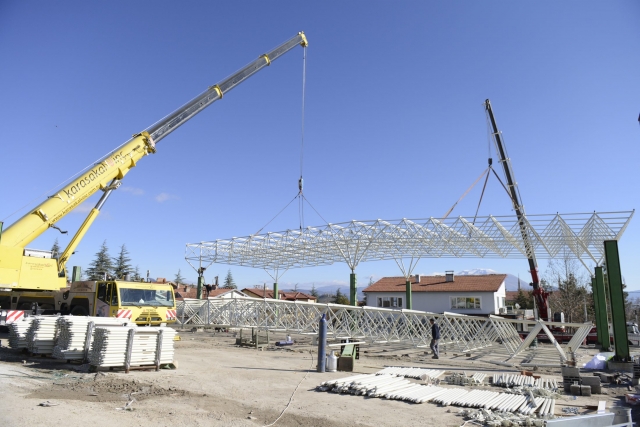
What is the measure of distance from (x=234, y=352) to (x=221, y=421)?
10.6 m

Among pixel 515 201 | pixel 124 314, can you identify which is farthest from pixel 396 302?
pixel 124 314

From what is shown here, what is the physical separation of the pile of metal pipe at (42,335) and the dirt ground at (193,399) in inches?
15.6

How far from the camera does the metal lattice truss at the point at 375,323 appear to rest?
18484mm

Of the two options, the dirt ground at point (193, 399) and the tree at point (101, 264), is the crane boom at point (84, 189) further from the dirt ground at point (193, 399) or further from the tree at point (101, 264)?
the tree at point (101, 264)

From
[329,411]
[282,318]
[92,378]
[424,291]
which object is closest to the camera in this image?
[329,411]

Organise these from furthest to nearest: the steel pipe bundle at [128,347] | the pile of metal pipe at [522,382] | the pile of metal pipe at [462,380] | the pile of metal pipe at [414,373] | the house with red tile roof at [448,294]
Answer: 1. the house with red tile roof at [448,294]
2. the pile of metal pipe at [414,373]
3. the pile of metal pipe at [462,380]
4. the steel pipe bundle at [128,347]
5. the pile of metal pipe at [522,382]

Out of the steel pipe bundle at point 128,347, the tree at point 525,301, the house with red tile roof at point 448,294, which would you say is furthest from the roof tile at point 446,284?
the steel pipe bundle at point 128,347

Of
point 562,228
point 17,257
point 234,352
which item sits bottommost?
point 234,352

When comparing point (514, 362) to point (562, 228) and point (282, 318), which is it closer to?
point (562, 228)

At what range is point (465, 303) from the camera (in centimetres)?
4275

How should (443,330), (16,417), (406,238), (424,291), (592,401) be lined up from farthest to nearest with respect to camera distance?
1. (424,291)
2. (406,238)
3. (443,330)
4. (592,401)
5. (16,417)

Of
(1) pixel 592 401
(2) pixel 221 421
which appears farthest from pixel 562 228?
(2) pixel 221 421

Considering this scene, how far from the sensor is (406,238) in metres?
27.0

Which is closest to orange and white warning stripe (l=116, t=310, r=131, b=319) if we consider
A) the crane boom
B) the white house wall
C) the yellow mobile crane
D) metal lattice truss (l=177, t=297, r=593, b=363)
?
the yellow mobile crane
